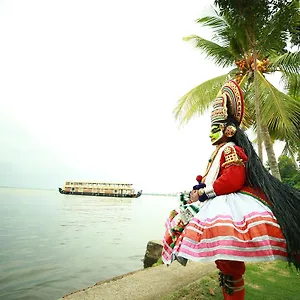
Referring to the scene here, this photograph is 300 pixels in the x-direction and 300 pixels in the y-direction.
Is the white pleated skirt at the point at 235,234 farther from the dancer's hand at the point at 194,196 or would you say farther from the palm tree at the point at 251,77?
the palm tree at the point at 251,77

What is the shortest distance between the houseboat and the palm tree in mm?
54860

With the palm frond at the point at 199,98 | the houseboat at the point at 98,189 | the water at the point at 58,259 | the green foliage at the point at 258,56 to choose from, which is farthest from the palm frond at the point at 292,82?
the houseboat at the point at 98,189

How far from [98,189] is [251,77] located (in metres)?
59.9

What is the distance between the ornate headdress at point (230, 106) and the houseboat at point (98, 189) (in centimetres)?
6124

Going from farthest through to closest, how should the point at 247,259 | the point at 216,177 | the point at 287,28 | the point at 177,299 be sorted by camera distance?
the point at 287,28
the point at 177,299
the point at 216,177
the point at 247,259

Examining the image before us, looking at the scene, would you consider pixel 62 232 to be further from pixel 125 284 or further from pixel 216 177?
pixel 216 177

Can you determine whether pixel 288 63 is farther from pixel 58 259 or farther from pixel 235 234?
pixel 58 259

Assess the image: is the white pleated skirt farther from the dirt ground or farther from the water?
the water

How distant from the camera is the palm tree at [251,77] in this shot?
7367 millimetres

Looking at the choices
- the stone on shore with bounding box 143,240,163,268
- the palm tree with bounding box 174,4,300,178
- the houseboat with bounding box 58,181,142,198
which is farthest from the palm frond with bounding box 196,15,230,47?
the houseboat with bounding box 58,181,142,198

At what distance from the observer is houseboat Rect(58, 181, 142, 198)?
64.1 m

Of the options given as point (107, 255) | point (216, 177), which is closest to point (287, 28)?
point (216, 177)

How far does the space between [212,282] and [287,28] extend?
21.0 feet

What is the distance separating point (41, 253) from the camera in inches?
313
